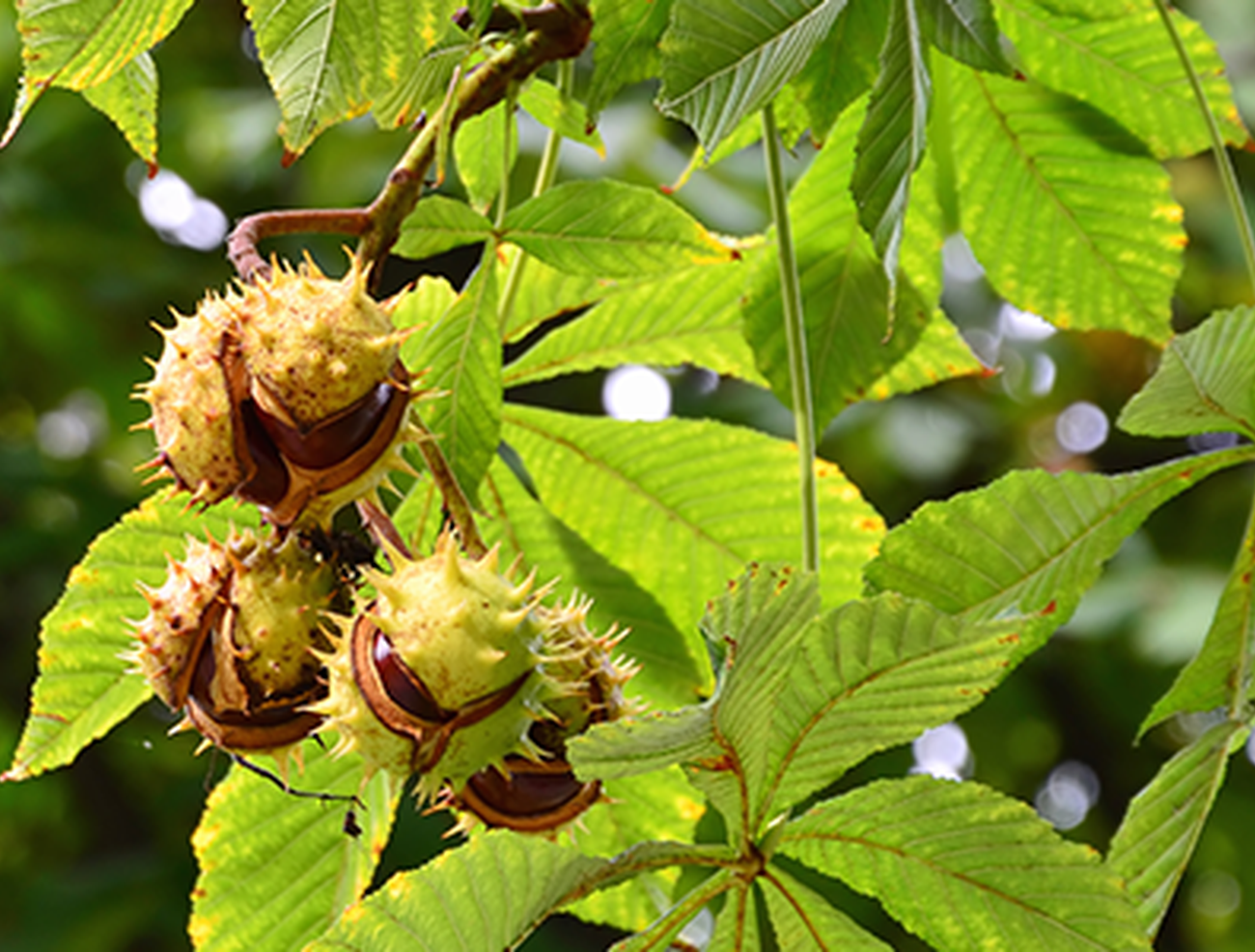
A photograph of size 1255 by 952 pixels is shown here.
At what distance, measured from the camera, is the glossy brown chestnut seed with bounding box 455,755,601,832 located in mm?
868

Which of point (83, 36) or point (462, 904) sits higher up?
point (83, 36)

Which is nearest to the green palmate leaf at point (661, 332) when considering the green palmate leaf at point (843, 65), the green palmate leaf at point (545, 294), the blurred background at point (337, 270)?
the green palmate leaf at point (545, 294)

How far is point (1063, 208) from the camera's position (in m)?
1.24

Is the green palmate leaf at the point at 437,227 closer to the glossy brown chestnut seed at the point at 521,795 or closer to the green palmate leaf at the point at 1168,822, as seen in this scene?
the glossy brown chestnut seed at the point at 521,795

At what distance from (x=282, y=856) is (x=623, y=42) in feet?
2.27

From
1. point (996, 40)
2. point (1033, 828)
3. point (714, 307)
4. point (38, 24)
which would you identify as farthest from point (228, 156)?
point (1033, 828)

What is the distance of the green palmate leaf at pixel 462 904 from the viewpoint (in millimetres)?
707

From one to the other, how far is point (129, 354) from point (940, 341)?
2.60 m

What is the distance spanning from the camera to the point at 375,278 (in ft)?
3.09

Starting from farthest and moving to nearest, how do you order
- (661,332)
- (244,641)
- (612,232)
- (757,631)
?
(661,332)
(612,232)
(244,641)
(757,631)

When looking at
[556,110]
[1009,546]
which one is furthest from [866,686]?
[556,110]

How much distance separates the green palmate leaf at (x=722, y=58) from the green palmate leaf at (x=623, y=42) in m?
0.13

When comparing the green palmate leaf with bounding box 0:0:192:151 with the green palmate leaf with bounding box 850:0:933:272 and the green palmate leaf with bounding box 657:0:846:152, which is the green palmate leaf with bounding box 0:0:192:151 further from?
the green palmate leaf with bounding box 850:0:933:272

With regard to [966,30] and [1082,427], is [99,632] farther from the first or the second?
→ [1082,427]
